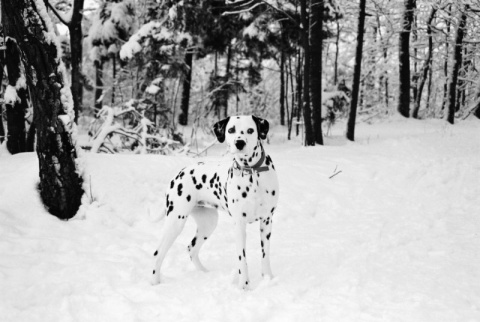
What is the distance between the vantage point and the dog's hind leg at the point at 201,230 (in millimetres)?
4742

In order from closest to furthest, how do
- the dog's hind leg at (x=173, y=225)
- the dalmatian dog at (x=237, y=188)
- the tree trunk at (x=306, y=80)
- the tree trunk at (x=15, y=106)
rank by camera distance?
the dalmatian dog at (x=237, y=188) < the dog's hind leg at (x=173, y=225) < the tree trunk at (x=15, y=106) < the tree trunk at (x=306, y=80)

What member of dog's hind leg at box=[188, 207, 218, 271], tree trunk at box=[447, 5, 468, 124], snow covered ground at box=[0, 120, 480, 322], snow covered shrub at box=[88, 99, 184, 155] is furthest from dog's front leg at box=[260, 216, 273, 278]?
tree trunk at box=[447, 5, 468, 124]

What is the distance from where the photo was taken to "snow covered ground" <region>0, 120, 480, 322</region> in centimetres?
367

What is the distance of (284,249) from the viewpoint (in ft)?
18.0

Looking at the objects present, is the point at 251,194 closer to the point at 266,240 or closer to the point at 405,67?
the point at 266,240

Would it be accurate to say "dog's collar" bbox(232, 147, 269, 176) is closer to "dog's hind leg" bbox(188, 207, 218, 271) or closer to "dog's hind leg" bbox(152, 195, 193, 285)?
"dog's hind leg" bbox(152, 195, 193, 285)


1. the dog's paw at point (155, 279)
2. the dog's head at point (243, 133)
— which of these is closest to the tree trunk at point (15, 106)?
the dog's paw at point (155, 279)

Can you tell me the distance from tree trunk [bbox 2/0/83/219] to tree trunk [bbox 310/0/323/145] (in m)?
8.19

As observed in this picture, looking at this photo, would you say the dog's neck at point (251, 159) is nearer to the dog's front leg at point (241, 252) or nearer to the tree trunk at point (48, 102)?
the dog's front leg at point (241, 252)

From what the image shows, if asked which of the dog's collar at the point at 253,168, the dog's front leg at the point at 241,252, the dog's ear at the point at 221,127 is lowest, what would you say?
the dog's front leg at the point at 241,252

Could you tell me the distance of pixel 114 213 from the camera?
6.43 meters

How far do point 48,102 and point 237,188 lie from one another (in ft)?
11.6

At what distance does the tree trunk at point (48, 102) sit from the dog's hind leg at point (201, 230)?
95.6 inches

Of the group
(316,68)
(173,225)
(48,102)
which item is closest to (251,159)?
(173,225)
